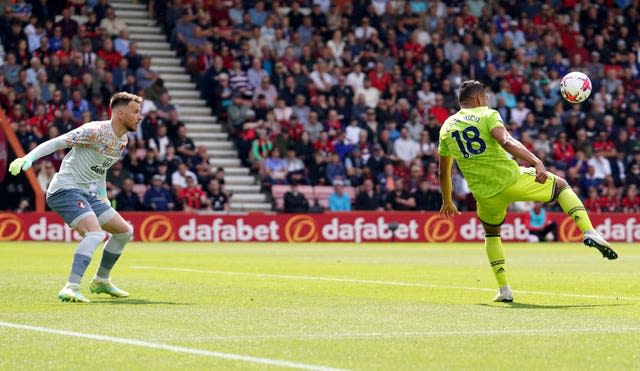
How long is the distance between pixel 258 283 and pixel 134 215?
14823 mm

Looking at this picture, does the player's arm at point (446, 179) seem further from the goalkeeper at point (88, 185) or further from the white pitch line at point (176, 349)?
the white pitch line at point (176, 349)

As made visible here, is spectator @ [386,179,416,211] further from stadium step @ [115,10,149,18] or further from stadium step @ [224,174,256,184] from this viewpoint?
stadium step @ [115,10,149,18]

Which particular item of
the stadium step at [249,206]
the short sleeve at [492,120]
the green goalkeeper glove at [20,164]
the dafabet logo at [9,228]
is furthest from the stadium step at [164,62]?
the short sleeve at [492,120]

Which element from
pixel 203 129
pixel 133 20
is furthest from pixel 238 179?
pixel 133 20

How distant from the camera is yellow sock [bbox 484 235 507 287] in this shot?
13125 mm

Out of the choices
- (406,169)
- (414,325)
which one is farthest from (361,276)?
(406,169)

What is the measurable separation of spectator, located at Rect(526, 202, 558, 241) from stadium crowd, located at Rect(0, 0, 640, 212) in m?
1.69

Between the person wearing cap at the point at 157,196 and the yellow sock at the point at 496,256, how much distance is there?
727 inches

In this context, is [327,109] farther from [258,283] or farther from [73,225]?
[73,225]

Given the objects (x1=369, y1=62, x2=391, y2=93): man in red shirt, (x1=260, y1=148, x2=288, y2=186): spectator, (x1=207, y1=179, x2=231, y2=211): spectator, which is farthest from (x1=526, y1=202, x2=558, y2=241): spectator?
(x1=207, y1=179, x2=231, y2=211): spectator

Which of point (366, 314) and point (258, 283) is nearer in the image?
point (366, 314)

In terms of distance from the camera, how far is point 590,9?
41969 mm

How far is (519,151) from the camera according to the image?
40.2 ft

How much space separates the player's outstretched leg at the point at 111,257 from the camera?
13.5 meters
